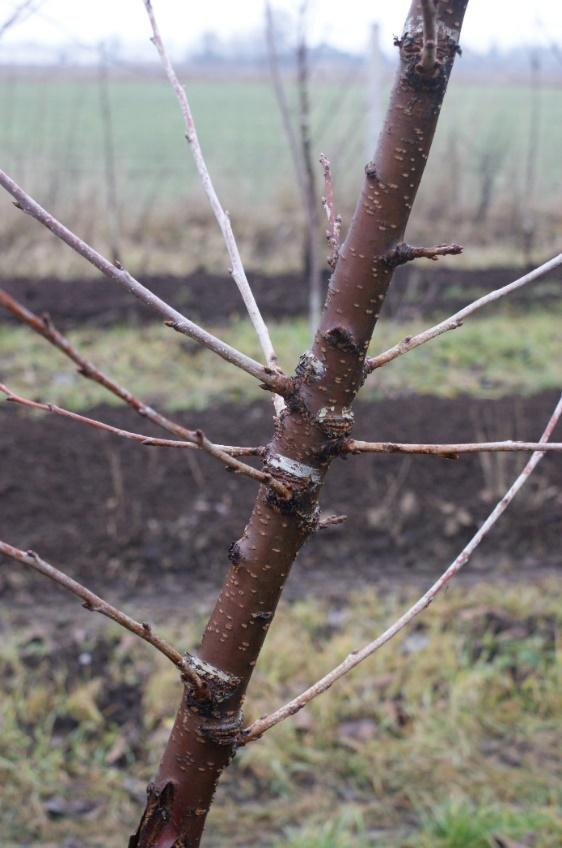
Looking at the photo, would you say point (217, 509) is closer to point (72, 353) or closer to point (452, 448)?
point (452, 448)

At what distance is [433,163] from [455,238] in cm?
156

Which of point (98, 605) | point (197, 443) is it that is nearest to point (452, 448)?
point (197, 443)

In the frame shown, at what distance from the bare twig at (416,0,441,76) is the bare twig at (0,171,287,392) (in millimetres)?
328

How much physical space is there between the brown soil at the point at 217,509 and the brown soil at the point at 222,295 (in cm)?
232

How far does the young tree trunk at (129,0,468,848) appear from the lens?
0.87 meters

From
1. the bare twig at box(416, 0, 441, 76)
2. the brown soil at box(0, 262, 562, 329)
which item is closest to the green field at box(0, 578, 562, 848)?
the bare twig at box(416, 0, 441, 76)

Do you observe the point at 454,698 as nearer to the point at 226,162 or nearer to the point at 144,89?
the point at 226,162

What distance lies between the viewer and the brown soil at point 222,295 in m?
7.07

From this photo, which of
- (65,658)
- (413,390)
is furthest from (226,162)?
(65,658)

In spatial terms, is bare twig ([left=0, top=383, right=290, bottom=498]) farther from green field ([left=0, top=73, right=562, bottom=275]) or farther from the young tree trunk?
green field ([left=0, top=73, right=562, bottom=275])

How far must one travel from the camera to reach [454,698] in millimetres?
3127

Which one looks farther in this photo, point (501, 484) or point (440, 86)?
point (501, 484)

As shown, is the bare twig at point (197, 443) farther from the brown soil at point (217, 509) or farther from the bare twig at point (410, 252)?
the brown soil at point (217, 509)

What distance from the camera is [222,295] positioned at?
7.56 metres
